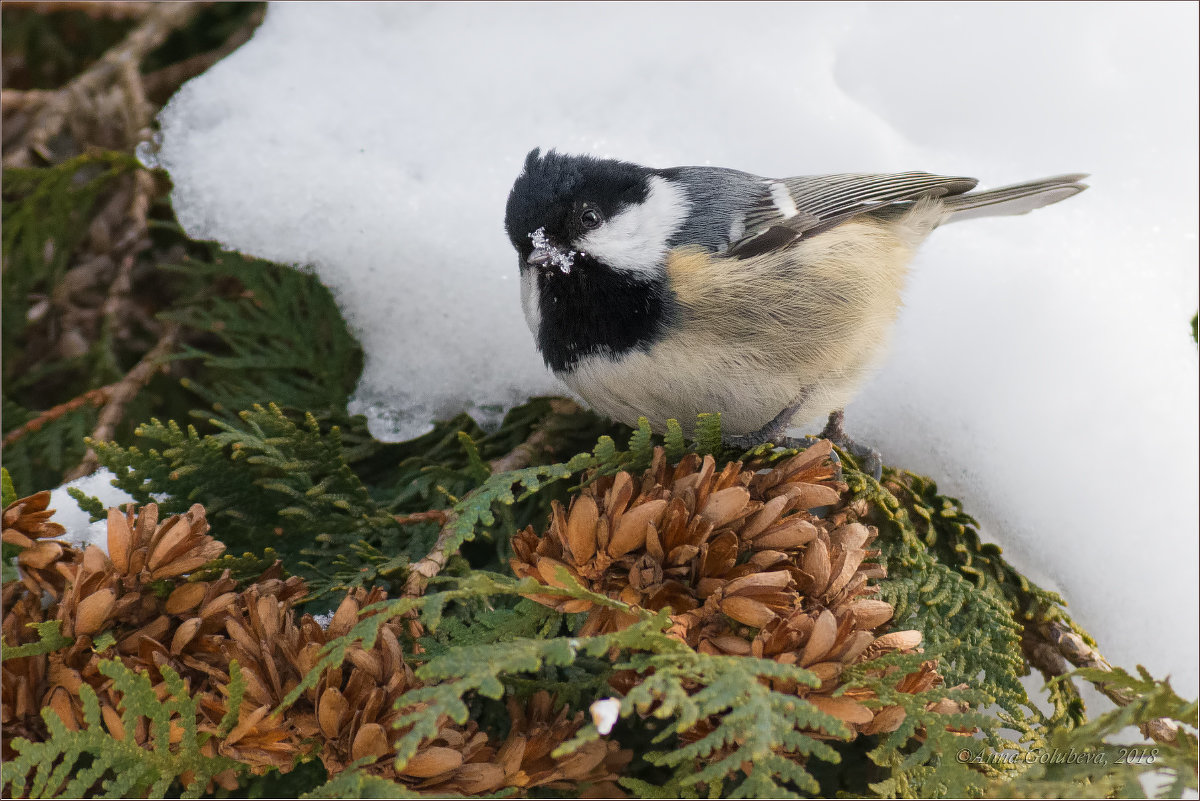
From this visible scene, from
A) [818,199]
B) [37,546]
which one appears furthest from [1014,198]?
[37,546]

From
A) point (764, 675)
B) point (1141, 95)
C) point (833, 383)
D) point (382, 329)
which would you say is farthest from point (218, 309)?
point (1141, 95)

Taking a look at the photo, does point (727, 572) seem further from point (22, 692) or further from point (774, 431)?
point (22, 692)

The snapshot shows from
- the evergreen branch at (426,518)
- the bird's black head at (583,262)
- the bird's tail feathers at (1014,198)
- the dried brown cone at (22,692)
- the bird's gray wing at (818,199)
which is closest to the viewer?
the dried brown cone at (22,692)

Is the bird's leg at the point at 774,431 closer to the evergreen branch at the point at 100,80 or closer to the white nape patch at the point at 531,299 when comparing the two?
the white nape patch at the point at 531,299

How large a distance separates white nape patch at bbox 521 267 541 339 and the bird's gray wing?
0.24m

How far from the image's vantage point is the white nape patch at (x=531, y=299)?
1005mm

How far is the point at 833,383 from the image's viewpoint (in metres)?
1.00

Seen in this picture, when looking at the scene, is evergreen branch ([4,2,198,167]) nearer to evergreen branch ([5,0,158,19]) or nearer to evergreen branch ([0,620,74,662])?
evergreen branch ([5,0,158,19])

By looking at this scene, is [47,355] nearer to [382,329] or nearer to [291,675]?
[382,329]

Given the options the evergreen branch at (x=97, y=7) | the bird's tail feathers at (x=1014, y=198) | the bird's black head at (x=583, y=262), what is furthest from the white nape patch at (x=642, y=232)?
the evergreen branch at (x=97, y=7)

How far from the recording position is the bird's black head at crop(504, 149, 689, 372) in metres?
0.95

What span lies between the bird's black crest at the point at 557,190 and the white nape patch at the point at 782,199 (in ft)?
0.63

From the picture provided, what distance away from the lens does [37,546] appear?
0.71 metres

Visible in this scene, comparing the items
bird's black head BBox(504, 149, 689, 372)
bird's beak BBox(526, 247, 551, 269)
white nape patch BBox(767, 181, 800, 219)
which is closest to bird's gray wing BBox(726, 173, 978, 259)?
white nape patch BBox(767, 181, 800, 219)
